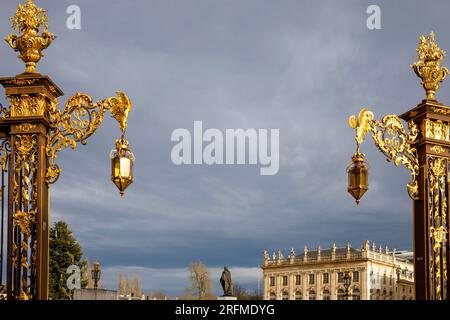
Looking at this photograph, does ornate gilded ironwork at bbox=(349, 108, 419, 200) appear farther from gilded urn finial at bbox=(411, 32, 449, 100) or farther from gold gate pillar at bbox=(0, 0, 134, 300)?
gold gate pillar at bbox=(0, 0, 134, 300)

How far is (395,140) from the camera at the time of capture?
12641 mm

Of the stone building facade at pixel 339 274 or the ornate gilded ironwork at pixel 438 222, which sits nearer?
the ornate gilded ironwork at pixel 438 222

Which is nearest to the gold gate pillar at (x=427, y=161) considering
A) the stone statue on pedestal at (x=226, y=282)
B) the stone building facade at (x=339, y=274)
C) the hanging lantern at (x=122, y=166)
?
the hanging lantern at (x=122, y=166)

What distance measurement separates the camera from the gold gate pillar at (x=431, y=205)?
41.1 feet

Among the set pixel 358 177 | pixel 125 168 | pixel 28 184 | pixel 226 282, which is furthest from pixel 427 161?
pixel 226 282

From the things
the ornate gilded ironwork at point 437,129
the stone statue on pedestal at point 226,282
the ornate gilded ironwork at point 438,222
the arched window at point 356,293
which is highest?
the ornate gilded ironwork at point 437,129

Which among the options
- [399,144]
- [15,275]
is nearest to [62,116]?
[15,275]

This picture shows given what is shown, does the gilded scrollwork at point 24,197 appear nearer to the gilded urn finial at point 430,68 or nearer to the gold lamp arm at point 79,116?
the gold lamp arm at point 79,116

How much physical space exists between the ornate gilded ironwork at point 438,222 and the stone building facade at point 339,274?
59.5 metres

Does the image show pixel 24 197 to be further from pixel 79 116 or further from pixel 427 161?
pixel 427 161
